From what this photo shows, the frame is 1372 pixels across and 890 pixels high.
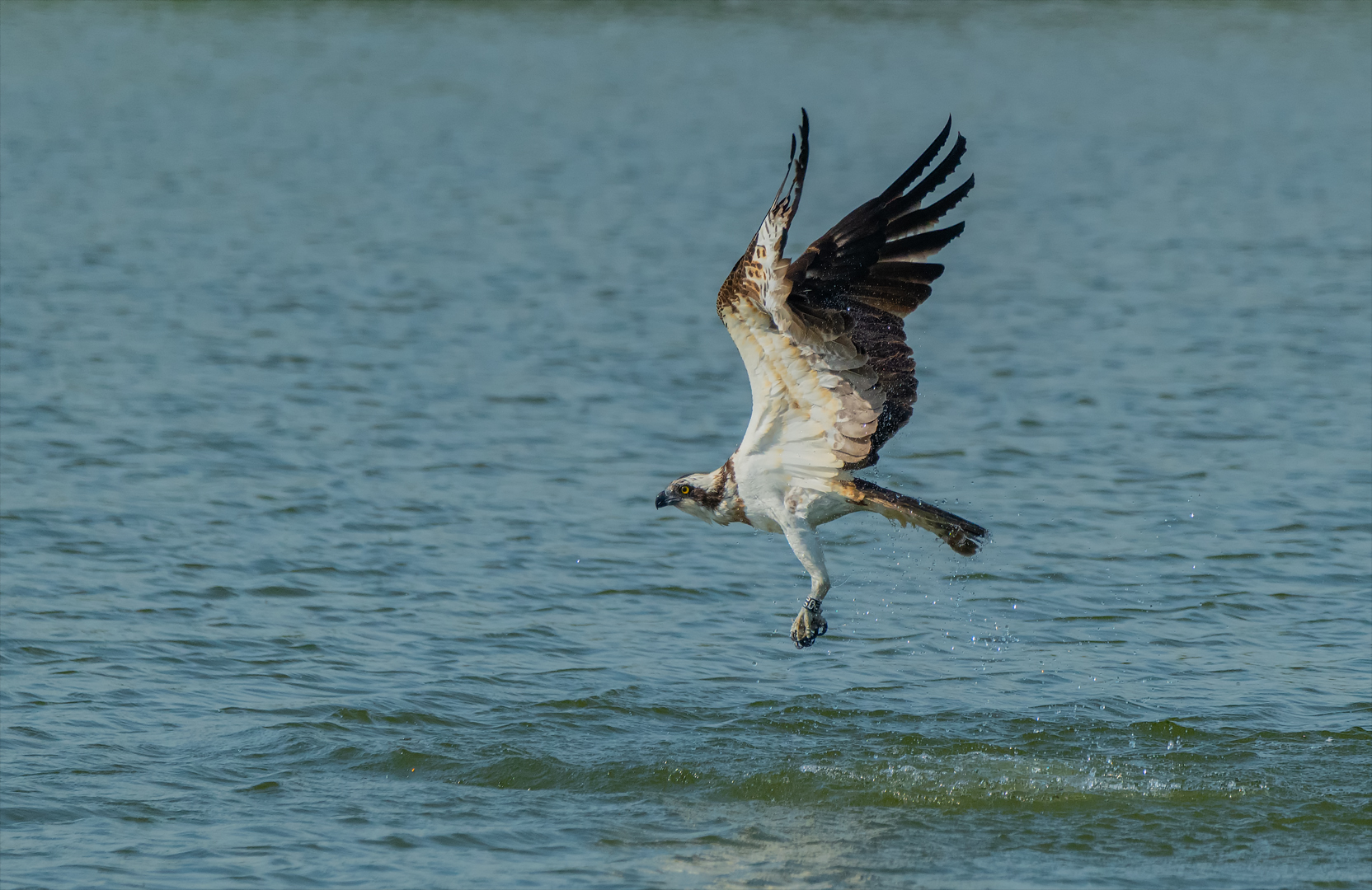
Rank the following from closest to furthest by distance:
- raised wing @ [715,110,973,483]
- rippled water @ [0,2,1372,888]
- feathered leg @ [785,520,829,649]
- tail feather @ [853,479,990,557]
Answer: raised wing @ [715,110,973,483]
tail feather @ [853,479,990,557]
rippled water @ [0,2,1372,888]
feathered leg @ [785,520,829,649]

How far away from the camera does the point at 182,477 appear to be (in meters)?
15.3

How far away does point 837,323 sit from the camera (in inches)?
356

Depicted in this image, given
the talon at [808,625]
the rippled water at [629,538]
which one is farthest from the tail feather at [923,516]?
the rippled water at [629,538]

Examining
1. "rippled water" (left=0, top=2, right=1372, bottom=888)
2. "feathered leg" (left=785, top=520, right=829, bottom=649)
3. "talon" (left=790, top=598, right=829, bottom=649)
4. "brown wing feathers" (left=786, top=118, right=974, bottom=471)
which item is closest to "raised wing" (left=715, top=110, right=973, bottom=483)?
"brown wing feathers" (left=786, top=118, right=974, bottom=471)

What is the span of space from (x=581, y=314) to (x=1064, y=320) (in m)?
5.68

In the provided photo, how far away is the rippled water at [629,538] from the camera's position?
948 centimetres

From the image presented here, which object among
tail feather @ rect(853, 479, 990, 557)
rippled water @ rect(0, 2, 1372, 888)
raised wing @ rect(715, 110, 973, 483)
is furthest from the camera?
rippled water @ rect(0, 2, 1372, 888)

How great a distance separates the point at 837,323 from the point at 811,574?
4.82 ft

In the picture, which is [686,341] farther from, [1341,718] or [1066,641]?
[1341,718]

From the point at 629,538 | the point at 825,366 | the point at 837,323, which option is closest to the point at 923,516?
the point at 825,366

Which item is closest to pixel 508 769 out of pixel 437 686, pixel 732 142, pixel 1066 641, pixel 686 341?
pixel 437 686

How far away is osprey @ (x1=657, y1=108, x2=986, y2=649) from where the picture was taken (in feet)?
29.2

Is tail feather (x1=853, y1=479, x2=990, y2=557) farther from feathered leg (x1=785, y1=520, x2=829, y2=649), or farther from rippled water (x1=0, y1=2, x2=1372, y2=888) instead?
rippled water (x1=0, y1=2, x2=1372, y2=888)

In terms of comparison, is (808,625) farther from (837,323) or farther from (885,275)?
(885,275)
